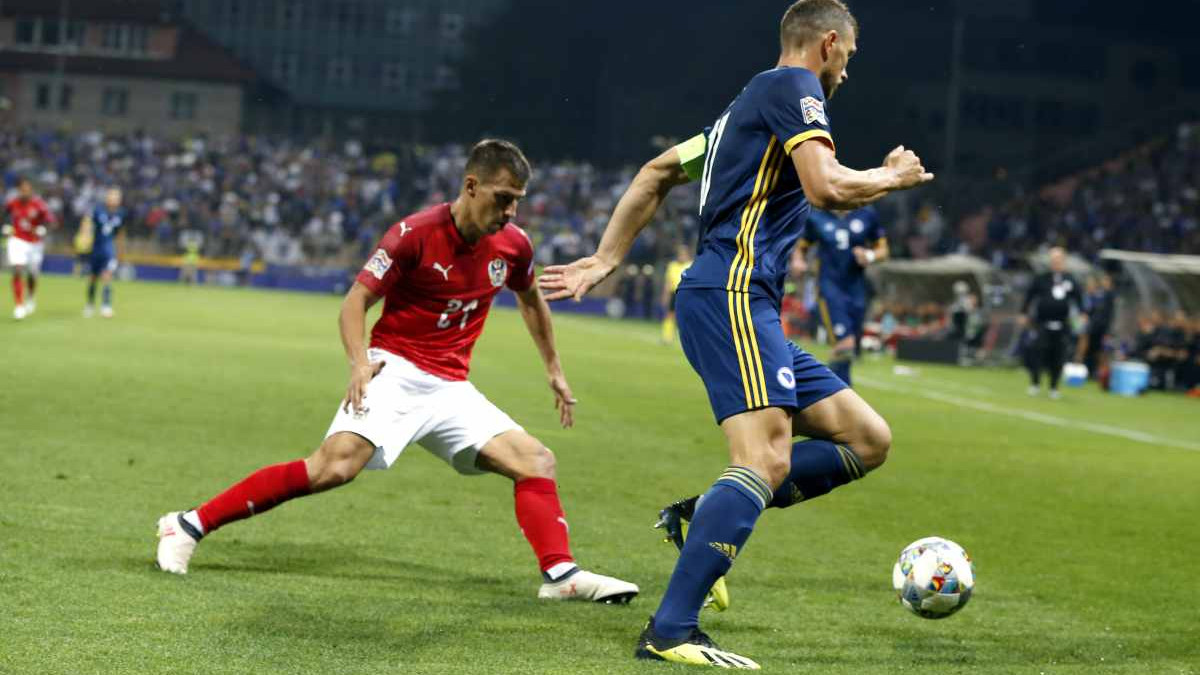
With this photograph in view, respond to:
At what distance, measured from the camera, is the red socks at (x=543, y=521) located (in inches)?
263

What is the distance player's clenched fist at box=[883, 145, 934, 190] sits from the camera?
485 centimetres

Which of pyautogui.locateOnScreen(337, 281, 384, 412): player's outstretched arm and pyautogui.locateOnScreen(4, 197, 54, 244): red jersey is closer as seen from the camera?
pyautogui.locateOnScreen(337, 281, 384, 412): player's outstretched arm

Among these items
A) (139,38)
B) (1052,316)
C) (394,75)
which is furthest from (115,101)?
(1052,316)

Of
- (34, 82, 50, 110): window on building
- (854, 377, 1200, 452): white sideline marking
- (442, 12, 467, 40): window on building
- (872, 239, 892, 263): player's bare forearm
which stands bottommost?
(854, 377, 1200, 452): white sideline marking

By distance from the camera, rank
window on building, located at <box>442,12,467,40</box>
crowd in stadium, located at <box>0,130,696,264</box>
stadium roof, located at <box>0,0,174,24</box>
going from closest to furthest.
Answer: crowd in stadium, located at <box>0,130,696,264</box>, stadium roof, located at <box>0,0,174,24</box>, window on building, located at <box>442,12,467,40</box>

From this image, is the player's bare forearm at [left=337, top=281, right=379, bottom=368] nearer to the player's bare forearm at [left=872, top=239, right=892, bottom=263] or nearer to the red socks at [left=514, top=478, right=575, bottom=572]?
the red socks at [left=514, top=478, right=575, bottom=572]

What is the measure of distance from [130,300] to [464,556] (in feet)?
101

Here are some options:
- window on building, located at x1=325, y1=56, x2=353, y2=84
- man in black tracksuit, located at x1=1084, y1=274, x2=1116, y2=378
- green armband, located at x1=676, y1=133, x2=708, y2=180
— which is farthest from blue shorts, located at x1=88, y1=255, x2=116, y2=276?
window on building, located at x1=325, y1=56, x2=353, y2=84

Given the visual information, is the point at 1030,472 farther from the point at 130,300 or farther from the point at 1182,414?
the point at 130,300

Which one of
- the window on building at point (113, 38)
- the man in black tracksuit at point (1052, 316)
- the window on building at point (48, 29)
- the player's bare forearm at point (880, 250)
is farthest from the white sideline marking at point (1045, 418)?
the window on building at point (48, 29)

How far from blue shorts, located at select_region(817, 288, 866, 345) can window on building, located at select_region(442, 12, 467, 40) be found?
71888mm

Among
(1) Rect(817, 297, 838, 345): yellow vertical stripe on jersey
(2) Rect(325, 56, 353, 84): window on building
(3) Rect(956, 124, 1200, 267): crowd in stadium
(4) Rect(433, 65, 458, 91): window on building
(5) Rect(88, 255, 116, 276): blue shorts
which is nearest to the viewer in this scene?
(1) Rect(817, 297, 838, 345): yellow vertical stripe on jersey

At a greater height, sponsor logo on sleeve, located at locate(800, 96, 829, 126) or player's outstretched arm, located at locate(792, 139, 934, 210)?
sponsor logo on sleeve, located at locate(800, 96, 829, 126)

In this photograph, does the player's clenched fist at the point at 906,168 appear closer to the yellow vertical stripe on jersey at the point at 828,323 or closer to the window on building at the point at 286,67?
the yellow vertical stripe on jersey at the point at 828,323
